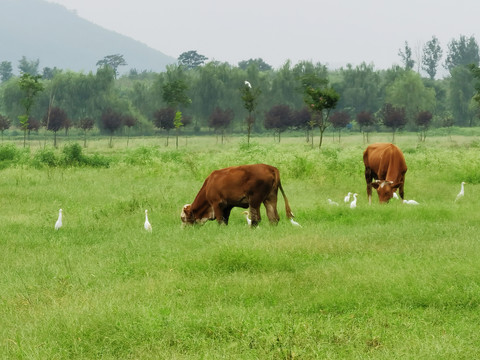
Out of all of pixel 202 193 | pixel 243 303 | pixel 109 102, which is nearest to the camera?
pixel 243 303

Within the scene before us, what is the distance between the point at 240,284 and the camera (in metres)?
9.08

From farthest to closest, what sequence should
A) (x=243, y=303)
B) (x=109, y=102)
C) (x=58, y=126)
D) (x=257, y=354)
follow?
(x=109, y=102) → (x=58, y=126) → (x=243, y=303) → (x=257, y=354)

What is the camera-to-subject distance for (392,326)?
7.39 metres

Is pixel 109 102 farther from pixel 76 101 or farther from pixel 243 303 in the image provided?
pixel 243 303

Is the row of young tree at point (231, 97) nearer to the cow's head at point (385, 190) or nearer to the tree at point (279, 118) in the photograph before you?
the tree at point (279, 118)

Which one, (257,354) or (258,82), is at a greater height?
(258,82)

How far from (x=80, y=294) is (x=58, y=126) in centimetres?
6299

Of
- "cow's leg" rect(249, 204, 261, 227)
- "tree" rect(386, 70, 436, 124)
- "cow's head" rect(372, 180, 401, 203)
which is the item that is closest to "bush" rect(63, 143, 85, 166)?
"cow's head" rect(372, 180, 401, 203)

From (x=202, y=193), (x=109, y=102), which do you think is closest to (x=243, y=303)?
(x=202, y=193)

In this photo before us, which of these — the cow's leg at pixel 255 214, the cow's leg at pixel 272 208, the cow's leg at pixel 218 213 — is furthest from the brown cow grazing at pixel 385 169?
the cow's leg at pixel 218 213

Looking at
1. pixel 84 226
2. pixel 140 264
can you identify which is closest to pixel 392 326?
pixel 140 264

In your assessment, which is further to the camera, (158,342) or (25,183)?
(25,183)

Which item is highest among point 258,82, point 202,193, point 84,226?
point 258,82

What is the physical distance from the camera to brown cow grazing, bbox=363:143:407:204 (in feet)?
57.7
